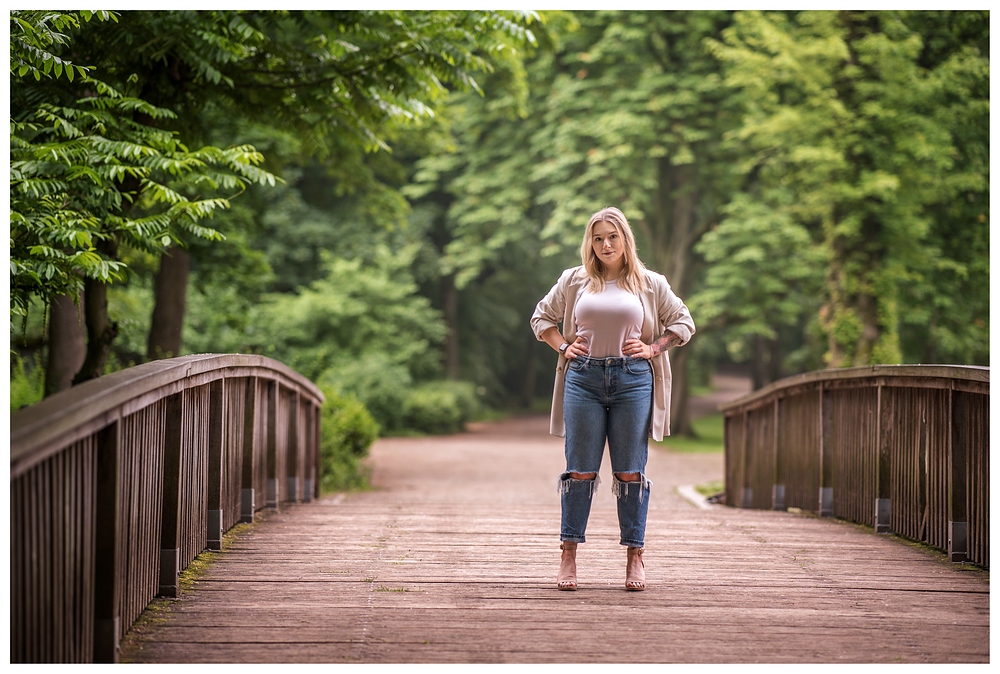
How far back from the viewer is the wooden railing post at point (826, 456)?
6793 mm

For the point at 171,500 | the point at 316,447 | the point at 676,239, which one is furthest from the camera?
the point at 676,239

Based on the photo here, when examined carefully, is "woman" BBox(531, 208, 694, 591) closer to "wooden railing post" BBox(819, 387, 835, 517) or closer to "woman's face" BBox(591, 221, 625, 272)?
"woman's face" BBox(591, 221, 625, 272)

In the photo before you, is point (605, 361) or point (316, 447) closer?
point (605, 361)

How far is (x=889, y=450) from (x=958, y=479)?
927 mm

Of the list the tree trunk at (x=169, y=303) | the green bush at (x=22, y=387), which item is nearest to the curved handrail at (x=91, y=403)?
the green bush at (x=22, y=387)

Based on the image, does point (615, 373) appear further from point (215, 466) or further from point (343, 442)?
point (343, 442)

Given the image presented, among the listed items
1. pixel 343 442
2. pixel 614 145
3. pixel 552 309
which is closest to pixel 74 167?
pixel 552 309

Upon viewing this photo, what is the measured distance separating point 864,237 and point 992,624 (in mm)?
15223

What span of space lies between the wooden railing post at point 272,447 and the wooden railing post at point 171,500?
8.23 ft

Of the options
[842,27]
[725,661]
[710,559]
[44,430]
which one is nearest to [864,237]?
[842,27]

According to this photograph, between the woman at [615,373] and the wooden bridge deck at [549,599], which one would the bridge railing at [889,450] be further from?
the woman at [615,373]

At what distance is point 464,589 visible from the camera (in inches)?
163

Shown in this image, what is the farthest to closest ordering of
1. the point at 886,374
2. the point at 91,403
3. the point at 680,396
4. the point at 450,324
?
1. the point at 450,324
2. the point at 680,396
3. the point at 886,374
4. the point at 91,403
